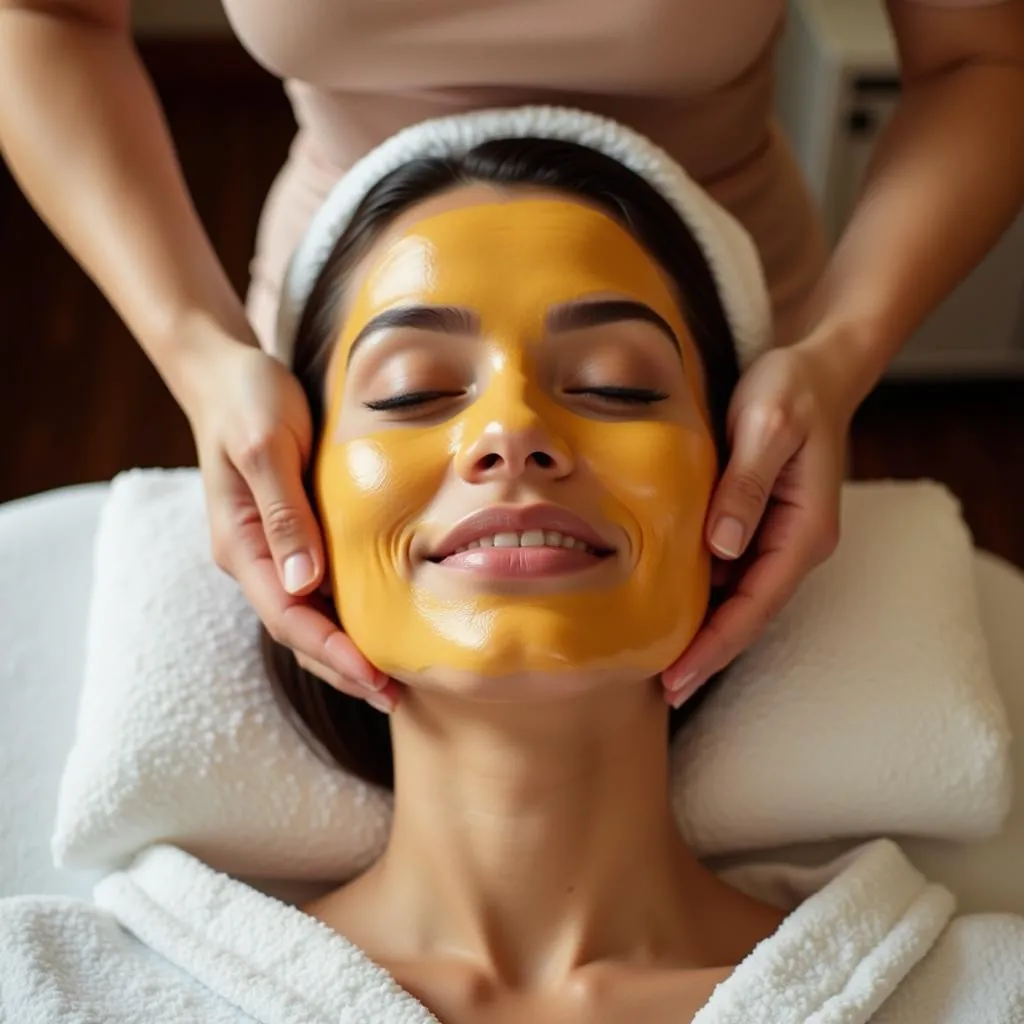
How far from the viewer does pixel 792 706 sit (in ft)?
3.85

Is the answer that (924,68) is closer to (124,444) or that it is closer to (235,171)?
(124,444)

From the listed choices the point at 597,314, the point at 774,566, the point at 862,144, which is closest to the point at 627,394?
the point at 597,314

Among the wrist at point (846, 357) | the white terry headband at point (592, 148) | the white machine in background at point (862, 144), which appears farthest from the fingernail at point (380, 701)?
the white machine in background at point (862, 144)

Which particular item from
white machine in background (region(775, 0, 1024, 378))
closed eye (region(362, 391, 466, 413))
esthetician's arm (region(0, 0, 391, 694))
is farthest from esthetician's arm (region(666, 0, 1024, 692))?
white machine in background (region(775, 0, 1024, 378))

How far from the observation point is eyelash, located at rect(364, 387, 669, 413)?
0.99m

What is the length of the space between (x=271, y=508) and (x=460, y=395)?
16 centimetres

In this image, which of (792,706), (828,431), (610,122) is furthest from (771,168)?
(792,706)

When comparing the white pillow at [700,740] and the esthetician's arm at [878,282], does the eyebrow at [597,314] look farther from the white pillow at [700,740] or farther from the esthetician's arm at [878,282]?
the white pillow at [700,740]

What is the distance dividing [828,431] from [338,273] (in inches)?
16.0

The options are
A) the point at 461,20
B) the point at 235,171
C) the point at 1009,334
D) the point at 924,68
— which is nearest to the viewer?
the point at 461,20

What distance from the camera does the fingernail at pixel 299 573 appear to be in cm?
98

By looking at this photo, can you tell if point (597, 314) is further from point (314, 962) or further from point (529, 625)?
point (314, 962)

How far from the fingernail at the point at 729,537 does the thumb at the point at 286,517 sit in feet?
0.93

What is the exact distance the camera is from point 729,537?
0.98 m
